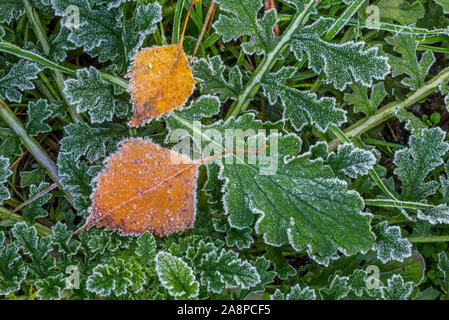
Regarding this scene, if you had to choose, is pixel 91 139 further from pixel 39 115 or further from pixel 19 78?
pixel 19 78

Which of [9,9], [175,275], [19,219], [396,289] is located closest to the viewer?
[175,275]

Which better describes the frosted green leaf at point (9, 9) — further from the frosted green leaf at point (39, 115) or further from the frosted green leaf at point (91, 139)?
the frosted green leaf at point (91, 139)

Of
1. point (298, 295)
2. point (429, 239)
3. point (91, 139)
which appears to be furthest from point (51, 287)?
point (429, 239)

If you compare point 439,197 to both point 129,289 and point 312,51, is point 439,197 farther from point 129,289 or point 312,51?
point 129,289

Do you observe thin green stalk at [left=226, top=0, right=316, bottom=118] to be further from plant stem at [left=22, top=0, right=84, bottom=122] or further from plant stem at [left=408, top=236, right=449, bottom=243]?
plant stem at [left=408, top=236, right=449, bottom=243]

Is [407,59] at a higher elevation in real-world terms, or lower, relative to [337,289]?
higher

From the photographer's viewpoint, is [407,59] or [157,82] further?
[407,59]

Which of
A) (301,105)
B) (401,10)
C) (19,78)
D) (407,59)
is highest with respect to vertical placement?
(401,10)

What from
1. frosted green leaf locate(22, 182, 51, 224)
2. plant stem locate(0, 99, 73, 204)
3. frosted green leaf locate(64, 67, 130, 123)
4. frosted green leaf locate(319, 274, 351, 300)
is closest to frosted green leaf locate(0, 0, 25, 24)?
plant stem locate(0, 99, 73, 204)
